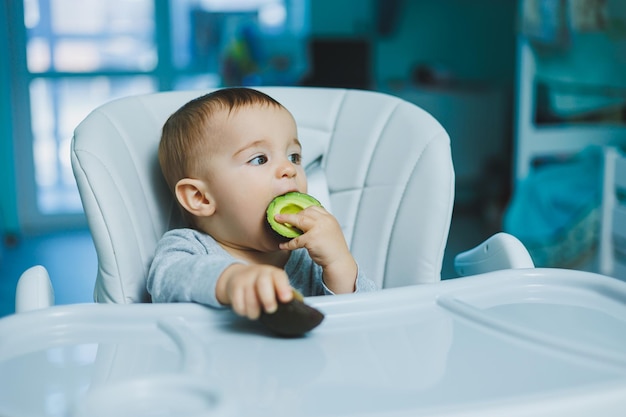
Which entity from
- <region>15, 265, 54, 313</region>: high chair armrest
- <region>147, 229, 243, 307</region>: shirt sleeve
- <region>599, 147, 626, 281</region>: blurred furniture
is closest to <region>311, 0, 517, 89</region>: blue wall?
<region>599, 147, 626, 281</region>: blurred furniture

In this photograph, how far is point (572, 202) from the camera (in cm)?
285

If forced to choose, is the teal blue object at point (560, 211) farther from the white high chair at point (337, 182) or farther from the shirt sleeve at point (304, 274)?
the shirt sleeve at point (304, 274)

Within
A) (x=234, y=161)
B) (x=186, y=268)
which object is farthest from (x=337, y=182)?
(x=186, y=268)

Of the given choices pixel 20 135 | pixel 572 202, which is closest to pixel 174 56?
pixel 20 135

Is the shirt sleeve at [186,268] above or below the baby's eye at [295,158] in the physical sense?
below

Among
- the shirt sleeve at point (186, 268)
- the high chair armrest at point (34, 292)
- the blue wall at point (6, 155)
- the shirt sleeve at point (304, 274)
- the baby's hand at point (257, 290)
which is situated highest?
the baby's hand at point (257, 290)

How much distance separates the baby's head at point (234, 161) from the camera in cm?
99

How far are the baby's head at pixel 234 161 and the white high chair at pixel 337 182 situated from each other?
0.08 meters

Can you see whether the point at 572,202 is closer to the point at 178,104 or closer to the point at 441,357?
the point at 178,104

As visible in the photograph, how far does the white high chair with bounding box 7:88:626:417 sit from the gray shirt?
0.15 ft

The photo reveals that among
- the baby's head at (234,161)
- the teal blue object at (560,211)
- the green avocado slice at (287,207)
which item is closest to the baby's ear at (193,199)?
the baby's head at (234,161)

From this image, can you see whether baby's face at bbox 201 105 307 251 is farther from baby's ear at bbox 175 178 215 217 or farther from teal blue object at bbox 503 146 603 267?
teal blue object at bbox 503 146 603 267

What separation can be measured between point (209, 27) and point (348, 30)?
3.06 feet

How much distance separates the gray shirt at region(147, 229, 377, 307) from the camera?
0.81m
